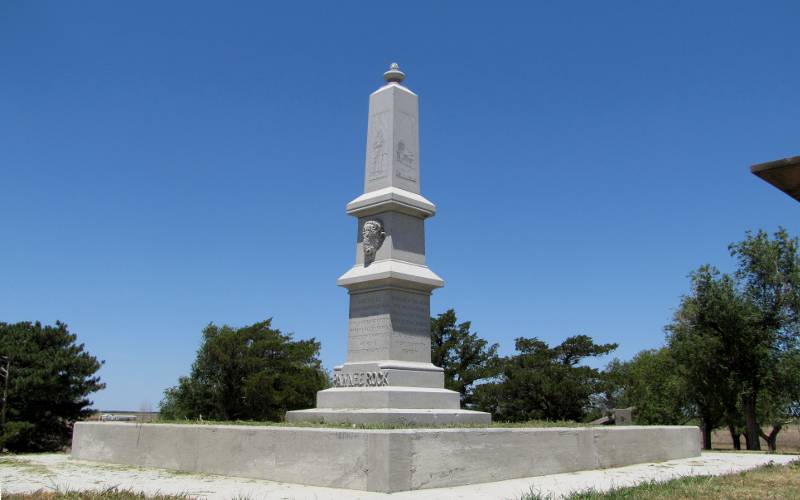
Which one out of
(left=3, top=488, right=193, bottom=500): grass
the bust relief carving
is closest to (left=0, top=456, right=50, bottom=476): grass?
(left=3, top=488, right=193, bottom=500): grass

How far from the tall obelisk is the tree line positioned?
4.93 metres

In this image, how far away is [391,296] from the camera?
1449 centimetres

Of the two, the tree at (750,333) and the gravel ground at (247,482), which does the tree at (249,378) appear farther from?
the gravel ground at (247,482)

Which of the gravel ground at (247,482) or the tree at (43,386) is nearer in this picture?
the gravel ground at (247,482)

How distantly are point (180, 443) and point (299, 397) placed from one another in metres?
26.3

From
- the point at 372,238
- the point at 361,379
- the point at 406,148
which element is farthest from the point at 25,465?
the point at 406,148

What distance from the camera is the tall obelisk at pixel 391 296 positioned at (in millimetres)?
13539

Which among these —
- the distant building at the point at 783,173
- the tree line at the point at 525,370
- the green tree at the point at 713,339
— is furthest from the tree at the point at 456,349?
the distant building at the point at 783,173

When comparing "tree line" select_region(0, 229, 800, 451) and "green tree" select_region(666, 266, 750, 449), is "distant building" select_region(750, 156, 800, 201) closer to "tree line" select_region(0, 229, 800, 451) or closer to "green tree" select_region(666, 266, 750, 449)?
"tree line" select_region(0, 229, 800, 451)

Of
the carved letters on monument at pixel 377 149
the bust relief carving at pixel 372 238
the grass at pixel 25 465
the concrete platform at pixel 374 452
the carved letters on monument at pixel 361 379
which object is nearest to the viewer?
the concrete platform at pixel 374 452

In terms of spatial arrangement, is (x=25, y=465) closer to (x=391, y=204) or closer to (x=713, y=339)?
(x=391, y=204)

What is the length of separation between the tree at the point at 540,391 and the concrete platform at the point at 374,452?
25.5 m

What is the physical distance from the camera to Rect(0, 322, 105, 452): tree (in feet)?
77.0

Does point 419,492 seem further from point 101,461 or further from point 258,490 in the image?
point 101,461
